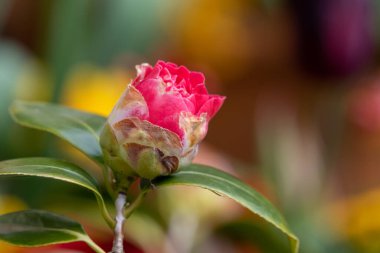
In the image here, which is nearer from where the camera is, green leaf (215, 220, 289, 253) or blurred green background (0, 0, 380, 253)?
green leaf (215, 220, 289, 253)

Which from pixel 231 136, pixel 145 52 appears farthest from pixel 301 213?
pixel 231 136

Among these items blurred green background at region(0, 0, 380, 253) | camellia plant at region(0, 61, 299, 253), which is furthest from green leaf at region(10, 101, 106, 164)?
blurred green background at region(0, 0, 380, 253)

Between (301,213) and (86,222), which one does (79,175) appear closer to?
(86,222)

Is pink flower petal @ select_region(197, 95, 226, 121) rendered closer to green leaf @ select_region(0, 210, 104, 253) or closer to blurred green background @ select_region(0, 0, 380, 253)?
green leaf @ select_region(0, 210, 104, 253)

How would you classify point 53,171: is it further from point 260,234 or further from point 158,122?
point 260,234

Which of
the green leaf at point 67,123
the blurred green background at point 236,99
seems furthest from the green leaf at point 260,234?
the green leaf at point 67,123

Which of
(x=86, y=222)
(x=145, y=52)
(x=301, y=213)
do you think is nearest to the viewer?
(x=86, y=222)

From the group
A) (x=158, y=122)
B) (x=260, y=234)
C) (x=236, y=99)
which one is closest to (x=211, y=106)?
(x=158, y=122)

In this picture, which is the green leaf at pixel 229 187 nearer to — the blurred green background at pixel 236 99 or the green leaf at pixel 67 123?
the green leaf at pixel 67 123
